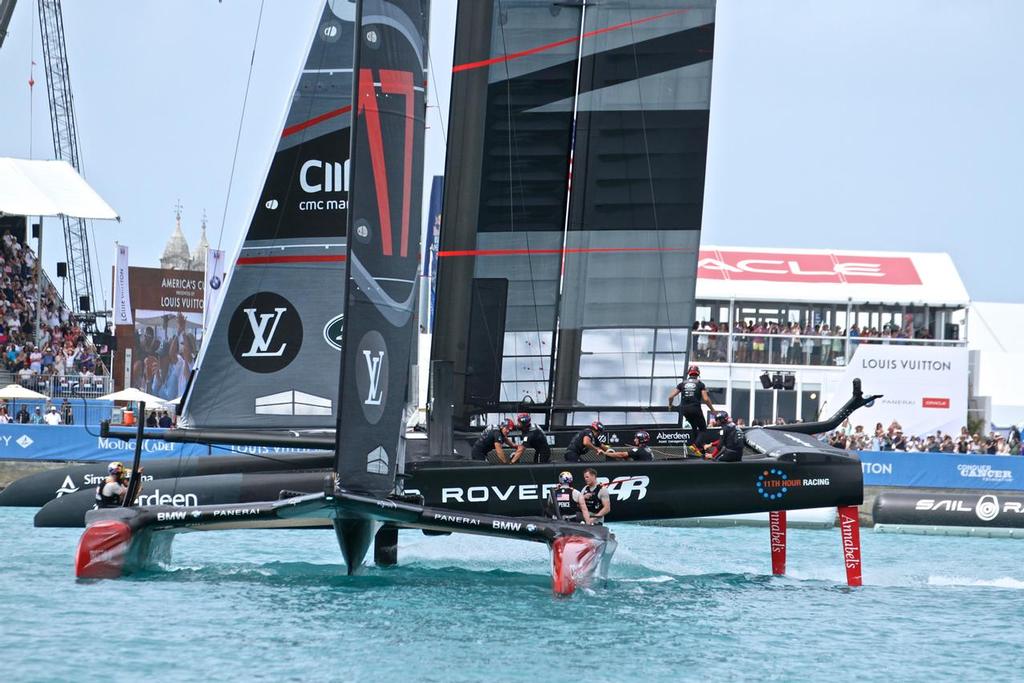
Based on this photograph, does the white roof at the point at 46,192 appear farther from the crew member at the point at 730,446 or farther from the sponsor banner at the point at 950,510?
the crew member at the point at 730,446

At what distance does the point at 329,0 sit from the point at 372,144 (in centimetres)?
440

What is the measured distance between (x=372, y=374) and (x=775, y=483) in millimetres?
5052

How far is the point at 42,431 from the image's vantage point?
26.7 metres

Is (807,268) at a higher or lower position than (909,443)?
higher

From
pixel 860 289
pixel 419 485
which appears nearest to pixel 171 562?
pixel 419 485

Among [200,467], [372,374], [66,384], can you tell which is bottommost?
[200,467]

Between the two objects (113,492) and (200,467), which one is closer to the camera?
(113,492)

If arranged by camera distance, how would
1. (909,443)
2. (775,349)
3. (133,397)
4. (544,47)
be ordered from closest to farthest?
(544,47) → (133,397) → (909,443) → (775,349)

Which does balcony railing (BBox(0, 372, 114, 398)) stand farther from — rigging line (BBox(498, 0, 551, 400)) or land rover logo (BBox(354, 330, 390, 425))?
land rover logo (BBox(354, 330, 390, 425))

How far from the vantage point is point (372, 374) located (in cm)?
1387

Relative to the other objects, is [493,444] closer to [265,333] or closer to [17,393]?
[265,333]

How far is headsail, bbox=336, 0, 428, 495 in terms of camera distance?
13.7 metres

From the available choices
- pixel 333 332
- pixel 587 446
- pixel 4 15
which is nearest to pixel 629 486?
pixel 587 446

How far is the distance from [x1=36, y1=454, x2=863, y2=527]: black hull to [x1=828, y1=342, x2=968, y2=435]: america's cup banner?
68.8ft
